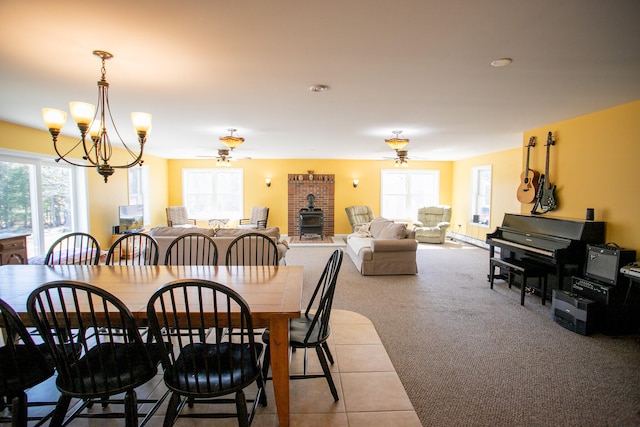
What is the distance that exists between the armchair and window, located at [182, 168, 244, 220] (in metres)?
0.71

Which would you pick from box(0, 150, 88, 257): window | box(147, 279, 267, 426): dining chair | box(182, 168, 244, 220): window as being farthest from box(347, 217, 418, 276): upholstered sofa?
box(182, 168, 244, 220): window

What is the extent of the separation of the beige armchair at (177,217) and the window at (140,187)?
0.52m

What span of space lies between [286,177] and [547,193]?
6.67 m

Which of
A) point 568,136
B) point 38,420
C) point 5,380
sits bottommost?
point 38,420

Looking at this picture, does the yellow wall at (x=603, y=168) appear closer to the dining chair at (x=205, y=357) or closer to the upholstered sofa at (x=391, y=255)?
the upholstered sofa at (x=391, y=255)

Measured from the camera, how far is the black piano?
3.57m

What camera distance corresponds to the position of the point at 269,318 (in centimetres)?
171

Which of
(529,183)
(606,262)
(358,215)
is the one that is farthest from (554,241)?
(358,215)

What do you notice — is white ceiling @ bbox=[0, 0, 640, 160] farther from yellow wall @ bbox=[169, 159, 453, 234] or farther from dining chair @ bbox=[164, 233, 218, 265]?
yellow wall @ bbox=[169, 159, 453, 234]

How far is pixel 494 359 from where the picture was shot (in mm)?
2693

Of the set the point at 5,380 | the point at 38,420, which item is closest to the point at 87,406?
the point at 38,420

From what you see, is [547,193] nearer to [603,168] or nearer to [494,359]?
[603,168]

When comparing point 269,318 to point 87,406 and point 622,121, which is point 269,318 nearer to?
point 87,406

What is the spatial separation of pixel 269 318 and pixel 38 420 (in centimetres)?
164
